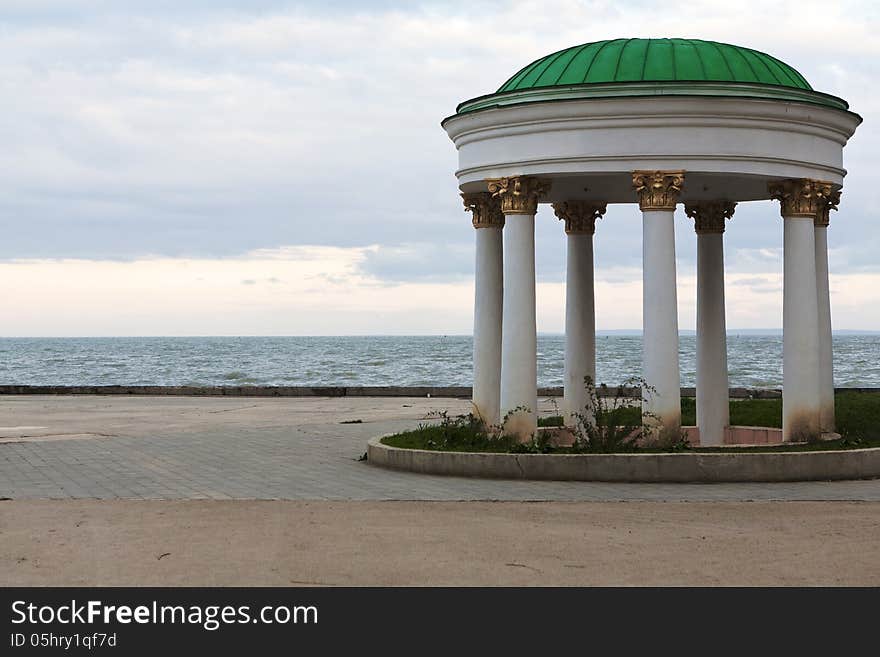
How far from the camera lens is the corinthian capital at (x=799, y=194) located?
805 inches

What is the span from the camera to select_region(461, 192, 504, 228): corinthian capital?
2225 centimetres

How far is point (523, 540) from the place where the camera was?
1349cm

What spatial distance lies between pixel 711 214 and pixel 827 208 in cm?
292

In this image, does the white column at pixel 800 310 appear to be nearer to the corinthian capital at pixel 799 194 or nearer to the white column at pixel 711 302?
the corinthian capital at pixel 799 194

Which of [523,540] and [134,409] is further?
[134,409]

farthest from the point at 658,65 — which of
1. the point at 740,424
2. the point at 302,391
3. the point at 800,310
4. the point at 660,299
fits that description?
the point at 302,391

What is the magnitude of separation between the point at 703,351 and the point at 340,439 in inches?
310

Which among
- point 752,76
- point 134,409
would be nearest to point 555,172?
point 752,76

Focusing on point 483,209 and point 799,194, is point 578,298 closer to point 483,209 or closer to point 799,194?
point 483,209

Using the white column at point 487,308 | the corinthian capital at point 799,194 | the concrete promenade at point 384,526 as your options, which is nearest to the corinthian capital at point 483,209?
the white column at point 487,308

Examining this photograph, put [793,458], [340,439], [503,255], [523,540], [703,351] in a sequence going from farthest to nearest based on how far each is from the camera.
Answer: [340,439] < [703,351] < [503,255] < [793,458] < [523,540]

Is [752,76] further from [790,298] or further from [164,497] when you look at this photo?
[164,497]

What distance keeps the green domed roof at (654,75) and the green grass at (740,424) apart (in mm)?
5564

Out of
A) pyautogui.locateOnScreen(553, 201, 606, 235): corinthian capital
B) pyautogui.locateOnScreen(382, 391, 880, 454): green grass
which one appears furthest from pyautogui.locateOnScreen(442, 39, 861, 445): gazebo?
pyautogui.locateOnScreen(553, 201, 606, 235): corinthian capital
